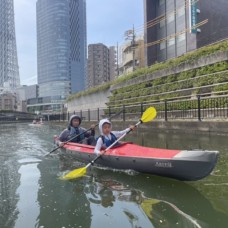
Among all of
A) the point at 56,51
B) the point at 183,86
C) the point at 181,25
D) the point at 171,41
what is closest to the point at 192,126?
the point at 183,86

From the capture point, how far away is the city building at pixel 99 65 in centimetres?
11225

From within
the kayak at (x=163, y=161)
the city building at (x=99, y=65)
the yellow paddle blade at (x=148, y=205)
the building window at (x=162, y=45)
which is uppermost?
the city building at (x=99, y=65)

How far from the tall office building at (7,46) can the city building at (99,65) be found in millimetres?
40877

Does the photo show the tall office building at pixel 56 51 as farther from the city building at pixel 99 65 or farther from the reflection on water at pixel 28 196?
the reflection on water at pixel 28 196

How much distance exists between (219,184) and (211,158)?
2.66ft

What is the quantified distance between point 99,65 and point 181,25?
79.2 m

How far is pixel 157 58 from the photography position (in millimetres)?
41219

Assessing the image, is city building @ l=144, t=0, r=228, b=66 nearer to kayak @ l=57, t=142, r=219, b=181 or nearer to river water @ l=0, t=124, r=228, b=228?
kayak @ l=57, t=142, r=219, b=181

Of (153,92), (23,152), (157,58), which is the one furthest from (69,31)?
(23,152)

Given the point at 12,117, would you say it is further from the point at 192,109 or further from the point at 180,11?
the point at 192,109

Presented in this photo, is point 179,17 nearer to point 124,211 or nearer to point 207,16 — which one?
point 207,16

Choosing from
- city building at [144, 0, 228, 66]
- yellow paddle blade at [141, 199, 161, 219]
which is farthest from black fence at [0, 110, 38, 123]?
yellow paddle blade at [141, 199, 161, 219]

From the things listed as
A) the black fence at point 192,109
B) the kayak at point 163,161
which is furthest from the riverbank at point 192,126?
the kayak at point 163,161

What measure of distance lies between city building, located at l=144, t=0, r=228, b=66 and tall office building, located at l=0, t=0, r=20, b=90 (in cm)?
10647
